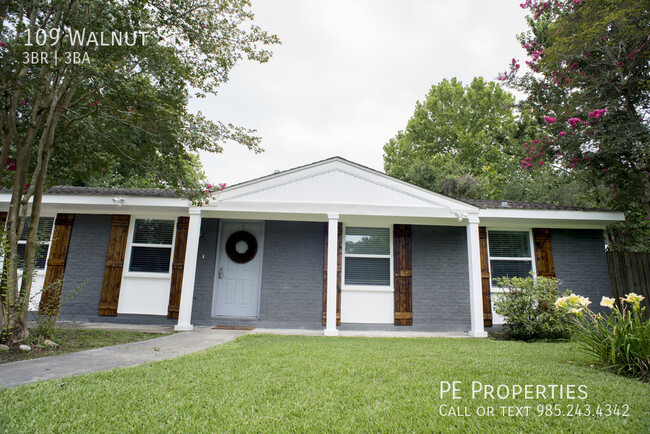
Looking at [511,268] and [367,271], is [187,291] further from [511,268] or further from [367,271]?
[511,268]

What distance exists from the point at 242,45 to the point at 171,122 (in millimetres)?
1873

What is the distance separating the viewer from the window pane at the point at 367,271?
7816 millimetres

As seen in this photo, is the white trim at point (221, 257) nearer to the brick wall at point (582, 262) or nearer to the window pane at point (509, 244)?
the window pane at point (509, 244)

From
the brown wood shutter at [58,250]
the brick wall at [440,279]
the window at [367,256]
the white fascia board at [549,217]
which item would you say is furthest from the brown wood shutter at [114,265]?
the white fascia board at [549,217]

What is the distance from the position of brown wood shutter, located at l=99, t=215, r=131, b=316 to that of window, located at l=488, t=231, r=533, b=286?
27.9 feet

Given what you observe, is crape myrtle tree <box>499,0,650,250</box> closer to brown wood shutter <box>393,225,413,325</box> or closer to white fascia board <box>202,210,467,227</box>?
white fascia board <box>202,210,467,227</box>

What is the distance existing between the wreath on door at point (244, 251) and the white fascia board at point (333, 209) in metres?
1.15

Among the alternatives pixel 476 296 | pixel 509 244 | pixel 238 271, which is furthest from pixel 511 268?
pixel 238 271

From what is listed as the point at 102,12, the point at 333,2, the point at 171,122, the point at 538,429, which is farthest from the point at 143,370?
the point at 333,2

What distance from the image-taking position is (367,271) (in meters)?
7.86

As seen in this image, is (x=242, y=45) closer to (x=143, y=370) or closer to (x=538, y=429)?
(x=143, y=370)

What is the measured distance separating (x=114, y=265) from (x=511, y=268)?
9134mm

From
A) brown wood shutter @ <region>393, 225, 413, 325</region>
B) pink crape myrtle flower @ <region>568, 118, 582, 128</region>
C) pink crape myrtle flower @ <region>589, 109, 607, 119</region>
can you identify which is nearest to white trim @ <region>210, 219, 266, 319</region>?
brown wood shutter @ <region>393, 225, 413, 325</region>

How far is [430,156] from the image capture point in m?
24.8
